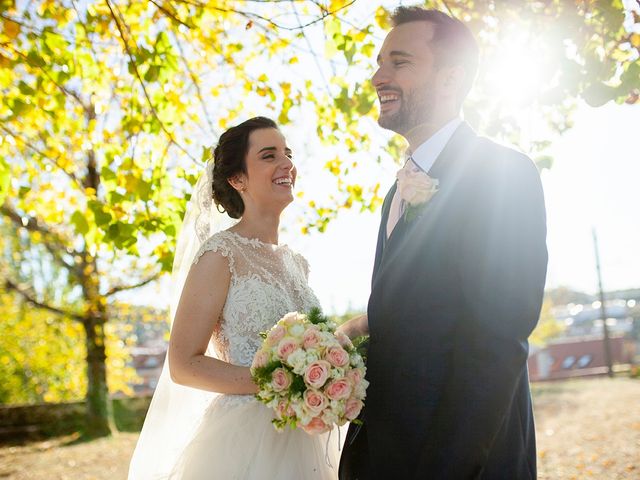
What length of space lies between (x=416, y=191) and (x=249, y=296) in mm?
1248

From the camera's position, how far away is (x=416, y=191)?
2371mm

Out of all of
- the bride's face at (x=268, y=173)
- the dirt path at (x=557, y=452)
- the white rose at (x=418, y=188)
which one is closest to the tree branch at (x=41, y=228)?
the dirt path at (x=557, y=452)

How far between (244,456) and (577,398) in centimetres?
2030

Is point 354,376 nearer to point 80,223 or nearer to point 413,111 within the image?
point 413,111

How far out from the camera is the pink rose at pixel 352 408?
2.41 meters

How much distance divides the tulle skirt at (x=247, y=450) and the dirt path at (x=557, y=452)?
24.1ft

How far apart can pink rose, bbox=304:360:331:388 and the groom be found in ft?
0.71

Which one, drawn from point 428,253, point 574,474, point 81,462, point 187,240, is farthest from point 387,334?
point 81,462

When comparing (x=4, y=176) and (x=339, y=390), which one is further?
(x=4, y=176)

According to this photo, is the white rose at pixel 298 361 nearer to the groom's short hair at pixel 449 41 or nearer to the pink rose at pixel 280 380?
the pink rose at pixel 280 380

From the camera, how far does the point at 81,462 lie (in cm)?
1196

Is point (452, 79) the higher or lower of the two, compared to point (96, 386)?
higher

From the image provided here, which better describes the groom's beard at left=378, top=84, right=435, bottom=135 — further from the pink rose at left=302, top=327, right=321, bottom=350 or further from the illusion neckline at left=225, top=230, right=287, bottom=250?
the illusion neckline at left=225, top=230, right=287, bottom=250

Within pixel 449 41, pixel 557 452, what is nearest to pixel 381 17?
pixel 449 41
